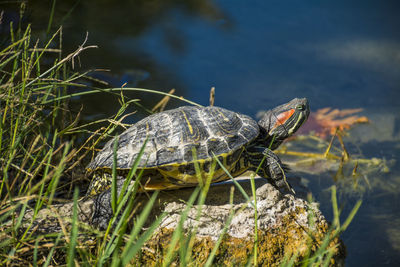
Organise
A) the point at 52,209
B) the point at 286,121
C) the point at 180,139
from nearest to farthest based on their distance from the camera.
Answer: the point at 52,209, the point at 180,139, the point at 286,121

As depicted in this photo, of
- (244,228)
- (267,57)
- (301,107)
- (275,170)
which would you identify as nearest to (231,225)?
(244,228)

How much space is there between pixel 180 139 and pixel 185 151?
0.34ft

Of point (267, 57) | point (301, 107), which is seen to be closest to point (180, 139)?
point (301, 107)

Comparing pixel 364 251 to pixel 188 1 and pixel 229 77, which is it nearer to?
pixel 229 77

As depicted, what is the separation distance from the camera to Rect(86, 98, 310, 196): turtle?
2.63 m

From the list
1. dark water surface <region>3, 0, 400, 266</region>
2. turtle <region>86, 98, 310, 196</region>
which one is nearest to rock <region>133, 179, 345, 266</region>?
turtle <region>86, 98, 310, 196</region>

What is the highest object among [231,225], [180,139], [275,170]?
[180,139]

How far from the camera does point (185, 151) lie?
2637 millimetres

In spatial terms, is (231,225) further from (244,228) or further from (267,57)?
(267,57)

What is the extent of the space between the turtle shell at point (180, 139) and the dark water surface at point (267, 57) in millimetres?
1791

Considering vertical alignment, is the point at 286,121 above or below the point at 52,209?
above

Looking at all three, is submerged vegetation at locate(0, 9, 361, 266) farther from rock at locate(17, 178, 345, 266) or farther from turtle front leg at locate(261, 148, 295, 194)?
turtle front leg at locate(261, 148, 295, 194)

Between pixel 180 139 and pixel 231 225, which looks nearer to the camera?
pixel 231 225

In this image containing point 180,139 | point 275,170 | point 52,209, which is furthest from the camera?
point 275,170
